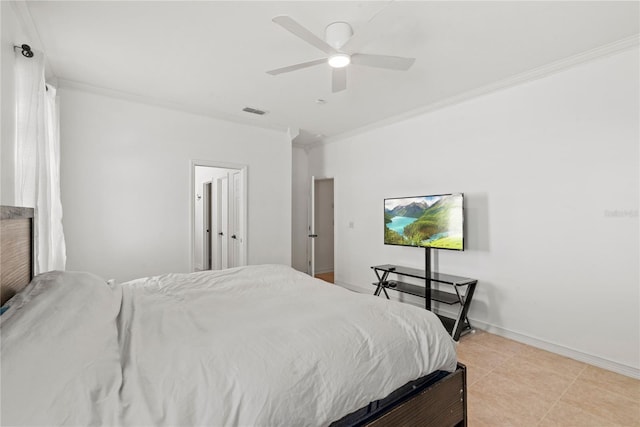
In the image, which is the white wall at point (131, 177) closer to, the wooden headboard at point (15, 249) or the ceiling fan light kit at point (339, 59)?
the wooden headboard at point (15, 249)

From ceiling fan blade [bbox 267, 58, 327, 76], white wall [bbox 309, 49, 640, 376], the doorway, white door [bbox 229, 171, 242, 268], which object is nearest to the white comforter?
ceiling fan blade [bbox 267, 58, 327, 76]

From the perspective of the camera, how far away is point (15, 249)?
136 centimetres

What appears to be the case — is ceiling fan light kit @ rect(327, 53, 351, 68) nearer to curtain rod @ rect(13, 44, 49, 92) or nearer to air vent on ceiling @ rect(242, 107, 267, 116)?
air vent on ceiling @ rect(242, 107, 267, 116)

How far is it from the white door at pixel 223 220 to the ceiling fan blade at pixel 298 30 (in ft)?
10.9

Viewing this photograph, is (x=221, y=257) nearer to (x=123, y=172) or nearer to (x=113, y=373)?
(x=123, y=172)

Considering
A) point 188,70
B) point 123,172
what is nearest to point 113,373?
point 188,70

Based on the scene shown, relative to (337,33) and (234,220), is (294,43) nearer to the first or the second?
(337,33)

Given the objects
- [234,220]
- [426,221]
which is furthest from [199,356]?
[234,220]

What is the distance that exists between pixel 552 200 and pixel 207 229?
214 inches

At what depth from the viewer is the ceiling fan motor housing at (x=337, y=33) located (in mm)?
2178

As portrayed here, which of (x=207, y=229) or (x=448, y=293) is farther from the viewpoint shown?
(x=207, y=229)

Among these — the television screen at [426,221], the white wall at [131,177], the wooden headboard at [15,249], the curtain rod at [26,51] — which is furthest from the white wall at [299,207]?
the wooden headboard at [15,249]

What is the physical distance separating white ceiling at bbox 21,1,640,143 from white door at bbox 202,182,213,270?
2.57 meters

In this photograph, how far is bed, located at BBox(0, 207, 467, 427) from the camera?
32.8 inches
